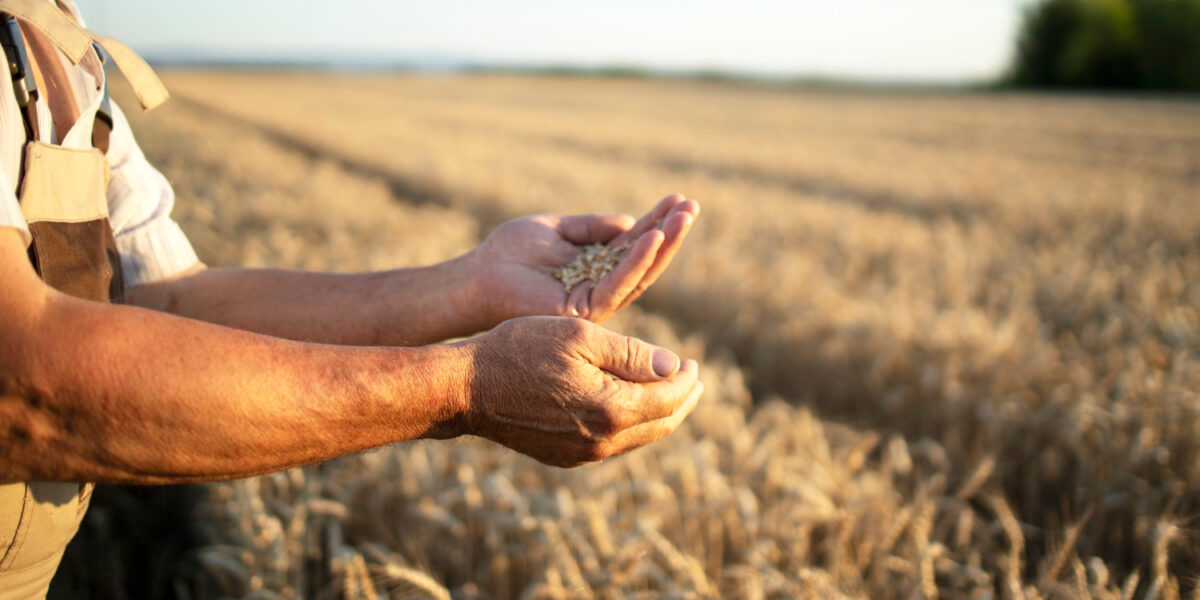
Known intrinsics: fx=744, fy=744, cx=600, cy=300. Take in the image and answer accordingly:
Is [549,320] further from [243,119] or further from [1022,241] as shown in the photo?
[243,119]

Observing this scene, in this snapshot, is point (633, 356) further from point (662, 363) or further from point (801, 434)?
point (801, 434)

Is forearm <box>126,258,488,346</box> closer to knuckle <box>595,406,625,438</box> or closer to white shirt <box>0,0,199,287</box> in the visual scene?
white shirt <box>0,0,199,287</box>

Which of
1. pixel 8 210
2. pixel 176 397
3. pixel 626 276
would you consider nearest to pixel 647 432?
pixel 626 276

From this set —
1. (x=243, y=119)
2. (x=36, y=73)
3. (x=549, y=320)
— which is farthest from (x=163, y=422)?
(x=243, y=119)

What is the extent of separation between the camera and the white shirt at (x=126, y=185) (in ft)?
3.74

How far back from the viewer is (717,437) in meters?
2.83

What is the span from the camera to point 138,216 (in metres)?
1.45

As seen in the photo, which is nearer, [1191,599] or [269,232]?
[1191,599]

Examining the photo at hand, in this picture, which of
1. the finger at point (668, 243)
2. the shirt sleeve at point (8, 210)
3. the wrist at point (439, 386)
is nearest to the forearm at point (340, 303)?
the finger at point (668, 243)

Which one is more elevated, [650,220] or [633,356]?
[650,220]

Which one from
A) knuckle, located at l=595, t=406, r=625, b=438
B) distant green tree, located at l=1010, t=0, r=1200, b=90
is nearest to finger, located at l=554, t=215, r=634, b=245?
knuckle, located at l=595, t=406, r=625, b=438

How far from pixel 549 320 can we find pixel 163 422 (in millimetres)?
548

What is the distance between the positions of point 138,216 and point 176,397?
0.72 metres

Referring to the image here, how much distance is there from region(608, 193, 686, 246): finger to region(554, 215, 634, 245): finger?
27mm
